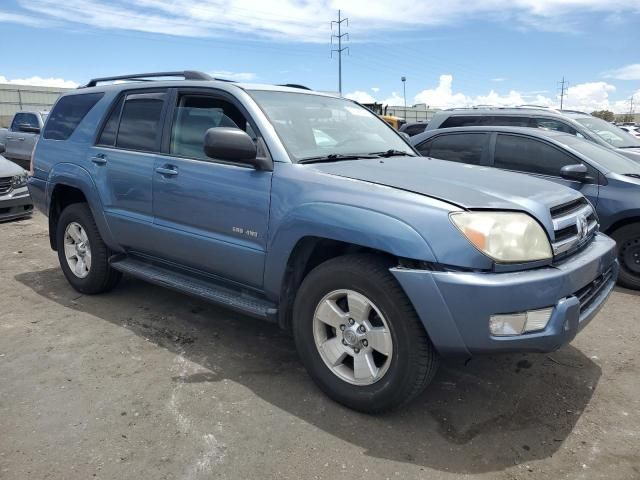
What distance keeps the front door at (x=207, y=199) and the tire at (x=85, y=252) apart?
96 cm

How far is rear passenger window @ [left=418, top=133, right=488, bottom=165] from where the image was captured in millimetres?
6387

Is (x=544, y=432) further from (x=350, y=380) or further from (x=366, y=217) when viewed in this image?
(x=366, y=217)

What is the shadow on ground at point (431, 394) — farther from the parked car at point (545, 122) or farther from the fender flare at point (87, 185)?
the parked car at point (545, 122)

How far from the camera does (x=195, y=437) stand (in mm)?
2779

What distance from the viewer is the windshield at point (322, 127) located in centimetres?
351

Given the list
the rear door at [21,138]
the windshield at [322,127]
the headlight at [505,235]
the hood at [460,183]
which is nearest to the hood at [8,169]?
the rear door at [21,138]

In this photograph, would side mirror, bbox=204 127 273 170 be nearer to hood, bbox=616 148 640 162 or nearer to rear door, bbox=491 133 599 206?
rear door, bbox=491 133 599 206

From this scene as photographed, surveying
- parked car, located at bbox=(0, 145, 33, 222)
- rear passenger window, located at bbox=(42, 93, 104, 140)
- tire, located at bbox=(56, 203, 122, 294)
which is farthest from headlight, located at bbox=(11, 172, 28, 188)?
tire, located at bbox=(56, 203, 122, 294)

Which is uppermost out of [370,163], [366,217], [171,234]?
[370,163]


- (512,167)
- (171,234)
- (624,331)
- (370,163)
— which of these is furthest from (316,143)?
(512,167)

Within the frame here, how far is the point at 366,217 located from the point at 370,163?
78 centimetres

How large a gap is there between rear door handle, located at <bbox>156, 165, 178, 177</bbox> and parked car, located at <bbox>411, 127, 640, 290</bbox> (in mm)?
3853

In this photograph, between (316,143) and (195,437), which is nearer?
(195,437)

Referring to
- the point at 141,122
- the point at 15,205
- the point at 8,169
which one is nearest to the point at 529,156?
the point at 141,122
